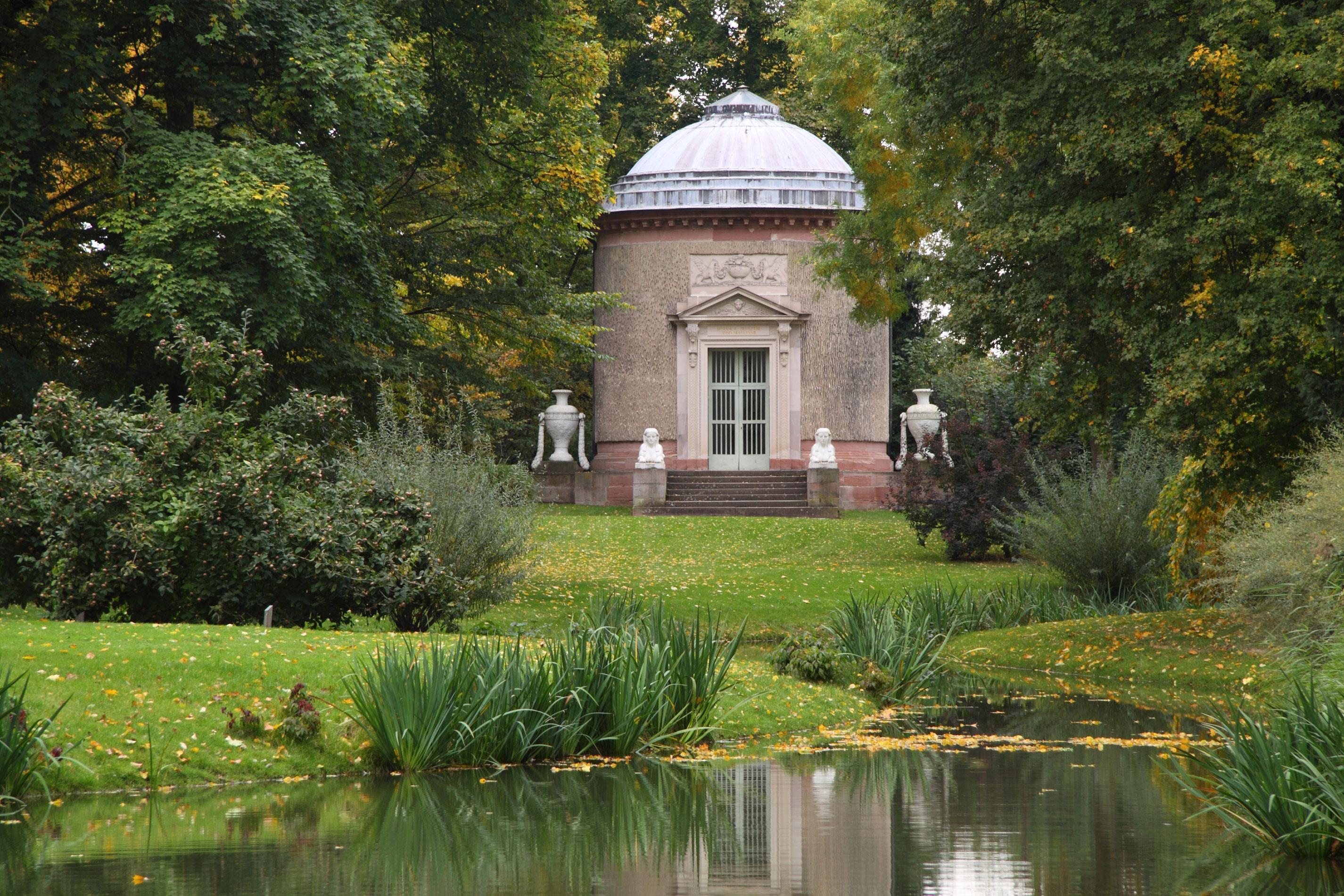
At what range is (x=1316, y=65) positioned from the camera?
1151cm

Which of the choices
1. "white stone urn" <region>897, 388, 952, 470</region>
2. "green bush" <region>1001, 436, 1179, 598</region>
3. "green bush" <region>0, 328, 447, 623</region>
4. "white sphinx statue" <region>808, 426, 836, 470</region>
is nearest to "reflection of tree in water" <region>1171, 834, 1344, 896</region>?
"green bush" <region>0, 328, 447, 623</region>

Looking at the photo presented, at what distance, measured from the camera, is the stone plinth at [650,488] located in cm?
2789

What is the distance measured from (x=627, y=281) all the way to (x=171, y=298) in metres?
17.3

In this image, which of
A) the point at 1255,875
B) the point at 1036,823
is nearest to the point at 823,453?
the point at 1036,823

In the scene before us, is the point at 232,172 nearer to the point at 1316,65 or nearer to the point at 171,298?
the point at 171,298

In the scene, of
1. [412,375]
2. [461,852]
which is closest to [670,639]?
[461,852]

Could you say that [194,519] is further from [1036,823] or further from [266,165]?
[1036,823]

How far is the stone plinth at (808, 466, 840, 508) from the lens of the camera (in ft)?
90.4

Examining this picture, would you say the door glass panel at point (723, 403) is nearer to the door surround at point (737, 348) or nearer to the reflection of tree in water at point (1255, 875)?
the door surround at point (737, 348)

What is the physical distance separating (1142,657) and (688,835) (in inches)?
307

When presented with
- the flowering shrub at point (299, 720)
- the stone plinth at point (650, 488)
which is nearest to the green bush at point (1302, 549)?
the flowering shrub at point (299, 720)

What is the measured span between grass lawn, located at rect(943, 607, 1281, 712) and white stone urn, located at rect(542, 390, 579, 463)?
15.7 metres

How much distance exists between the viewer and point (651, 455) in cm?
2834

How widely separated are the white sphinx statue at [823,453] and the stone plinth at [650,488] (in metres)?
2.85
